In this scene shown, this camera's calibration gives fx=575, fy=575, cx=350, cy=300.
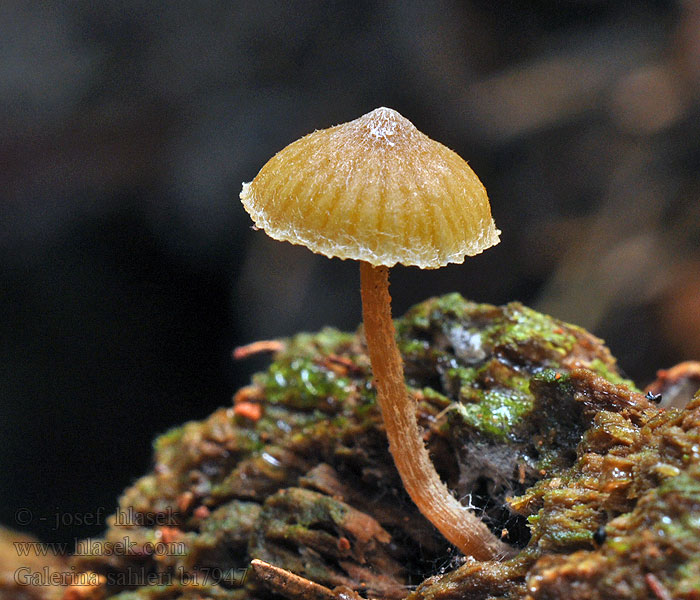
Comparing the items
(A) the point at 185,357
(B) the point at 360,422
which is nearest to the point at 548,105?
(B) the point at 360,422

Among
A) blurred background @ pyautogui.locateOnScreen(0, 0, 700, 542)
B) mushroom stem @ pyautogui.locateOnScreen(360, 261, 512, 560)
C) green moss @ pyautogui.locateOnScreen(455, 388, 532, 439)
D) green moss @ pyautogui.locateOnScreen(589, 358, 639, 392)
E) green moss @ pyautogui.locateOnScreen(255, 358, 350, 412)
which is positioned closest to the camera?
mushroom stem @ pyautogui.locateOnScreen(360, 261, 512, 560)

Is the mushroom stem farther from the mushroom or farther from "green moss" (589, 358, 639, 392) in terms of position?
"green moss" (589, 358, 639, 392)

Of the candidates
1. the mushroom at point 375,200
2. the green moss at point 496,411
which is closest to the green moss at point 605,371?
the green moss at point 496,411

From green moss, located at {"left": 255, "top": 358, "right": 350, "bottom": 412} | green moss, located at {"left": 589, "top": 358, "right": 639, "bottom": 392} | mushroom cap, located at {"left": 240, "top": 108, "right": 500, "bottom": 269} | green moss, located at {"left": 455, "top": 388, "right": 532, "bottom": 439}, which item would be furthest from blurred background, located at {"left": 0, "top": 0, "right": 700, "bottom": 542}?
mushroom cap, located at {"left": 240, "top": 108, "right": 500, "bottom": 269}

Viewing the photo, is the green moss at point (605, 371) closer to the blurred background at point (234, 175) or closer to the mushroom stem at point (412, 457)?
the mushroom stem at point (412, 457)

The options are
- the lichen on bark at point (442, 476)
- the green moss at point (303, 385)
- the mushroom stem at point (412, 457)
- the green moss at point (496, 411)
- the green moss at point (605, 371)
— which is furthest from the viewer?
the green moss at point (303, 385)

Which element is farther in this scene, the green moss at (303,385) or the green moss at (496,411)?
the green moss at (303,385)

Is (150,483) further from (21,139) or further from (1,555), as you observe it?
(21,139)
